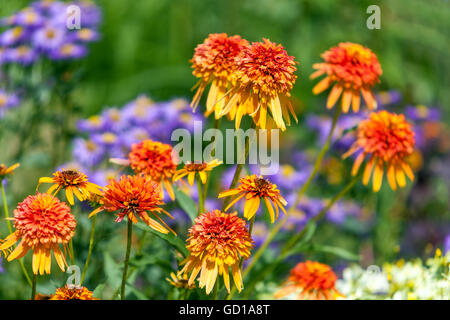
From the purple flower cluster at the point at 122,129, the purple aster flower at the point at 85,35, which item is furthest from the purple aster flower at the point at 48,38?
the purple flower cluster at the point at 122,129

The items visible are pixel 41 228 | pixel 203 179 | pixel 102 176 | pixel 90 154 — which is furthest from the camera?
pixel 90 154

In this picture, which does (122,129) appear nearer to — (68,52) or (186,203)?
(68,52)

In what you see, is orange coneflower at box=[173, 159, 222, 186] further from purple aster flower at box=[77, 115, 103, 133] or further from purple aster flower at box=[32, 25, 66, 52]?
purple aster flower at box=[32, 25, 66, 52]

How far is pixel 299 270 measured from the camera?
3.47ft

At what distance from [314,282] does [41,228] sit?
20.9 inches

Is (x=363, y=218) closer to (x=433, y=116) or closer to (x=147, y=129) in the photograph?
(x=433, y=116)

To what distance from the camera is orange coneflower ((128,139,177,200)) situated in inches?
36.3

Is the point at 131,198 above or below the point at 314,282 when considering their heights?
above

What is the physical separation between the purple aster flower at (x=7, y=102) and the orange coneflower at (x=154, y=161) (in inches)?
38.0

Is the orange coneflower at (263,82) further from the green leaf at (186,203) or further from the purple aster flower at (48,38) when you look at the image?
the purple aster flower at (48,38)

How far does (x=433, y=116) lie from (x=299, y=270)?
112 centimetres

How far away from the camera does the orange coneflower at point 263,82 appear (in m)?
0.79

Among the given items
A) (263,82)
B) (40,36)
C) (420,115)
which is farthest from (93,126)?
(420,115)

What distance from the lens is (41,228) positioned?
75 cm
